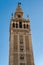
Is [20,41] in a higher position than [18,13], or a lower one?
lower

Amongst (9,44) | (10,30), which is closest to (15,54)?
(9,44)

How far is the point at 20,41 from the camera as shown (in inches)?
1626

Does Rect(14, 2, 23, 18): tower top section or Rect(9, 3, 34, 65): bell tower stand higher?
Rect(14, 2, 23, 18): tower top section

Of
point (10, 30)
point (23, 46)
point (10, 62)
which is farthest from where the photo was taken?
point (10, 30)

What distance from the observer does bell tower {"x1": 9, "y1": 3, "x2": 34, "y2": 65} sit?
38219mm

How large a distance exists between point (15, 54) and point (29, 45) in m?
3.36

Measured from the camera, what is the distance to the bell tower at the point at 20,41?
38219 mm

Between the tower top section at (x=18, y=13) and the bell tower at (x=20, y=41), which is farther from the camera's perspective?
the tower top section at (x=18, y=13)

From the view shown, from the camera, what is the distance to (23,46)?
40469mm

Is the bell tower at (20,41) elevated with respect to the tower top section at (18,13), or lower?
lower

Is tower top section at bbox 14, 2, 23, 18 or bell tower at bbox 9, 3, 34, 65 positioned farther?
tower top section at bbox 14, 2, 23, 18

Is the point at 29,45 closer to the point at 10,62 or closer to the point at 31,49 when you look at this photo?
the point at 31,49

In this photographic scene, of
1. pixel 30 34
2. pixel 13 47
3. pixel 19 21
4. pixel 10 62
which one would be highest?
pixel 19 21

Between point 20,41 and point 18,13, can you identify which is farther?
point 18,13
